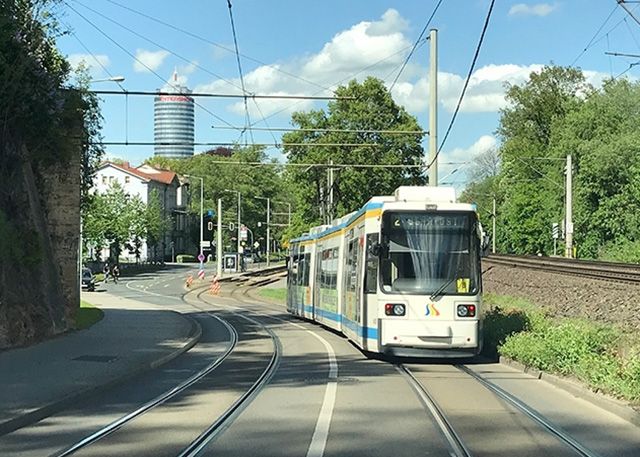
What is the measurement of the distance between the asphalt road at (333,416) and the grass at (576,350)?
43 cm

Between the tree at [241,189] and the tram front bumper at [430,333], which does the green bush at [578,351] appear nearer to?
the tram front bumper at [430,333]

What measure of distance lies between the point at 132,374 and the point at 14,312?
4669mm

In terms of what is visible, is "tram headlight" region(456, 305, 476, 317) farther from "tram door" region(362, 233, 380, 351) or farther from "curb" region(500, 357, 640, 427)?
"tram door" region(362, 233, 380, 351)

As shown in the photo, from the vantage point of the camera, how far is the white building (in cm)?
11569

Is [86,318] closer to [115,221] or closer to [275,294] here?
[275,294]

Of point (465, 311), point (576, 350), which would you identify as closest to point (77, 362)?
point (465, 311)

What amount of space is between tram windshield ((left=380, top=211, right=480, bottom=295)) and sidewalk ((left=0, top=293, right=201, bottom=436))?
16.3 ft

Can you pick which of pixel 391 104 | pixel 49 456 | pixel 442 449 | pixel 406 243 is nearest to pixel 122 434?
pixel 49 456

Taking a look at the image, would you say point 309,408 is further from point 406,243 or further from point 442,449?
point 406,243

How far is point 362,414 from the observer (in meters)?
10.3

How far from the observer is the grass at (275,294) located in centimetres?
5175

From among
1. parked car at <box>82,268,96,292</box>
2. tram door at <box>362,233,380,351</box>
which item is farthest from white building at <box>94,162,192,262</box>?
tram door at <box>362,233,380,351</box>

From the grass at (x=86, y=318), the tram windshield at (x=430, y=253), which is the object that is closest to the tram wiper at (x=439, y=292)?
the tram windshield at (x=430, y=253)

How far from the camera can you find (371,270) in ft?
54.7
